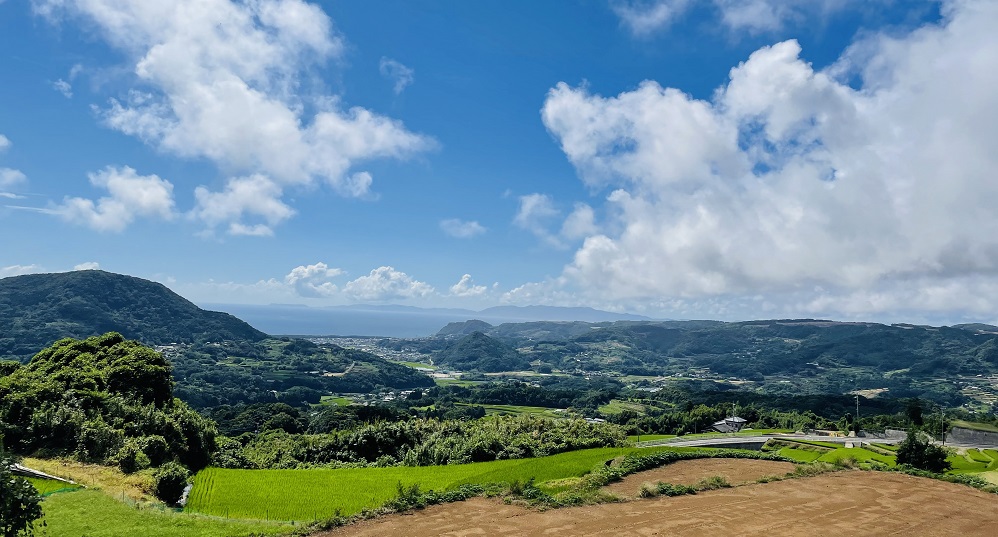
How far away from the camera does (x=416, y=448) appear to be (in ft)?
125

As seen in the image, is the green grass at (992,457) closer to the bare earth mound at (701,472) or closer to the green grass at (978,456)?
the green grass at (978,456)

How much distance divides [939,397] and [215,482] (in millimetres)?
215433

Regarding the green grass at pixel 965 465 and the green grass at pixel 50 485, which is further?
the green grass at pixel 965 465

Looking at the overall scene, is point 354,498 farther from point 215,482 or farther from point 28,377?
point 28,377

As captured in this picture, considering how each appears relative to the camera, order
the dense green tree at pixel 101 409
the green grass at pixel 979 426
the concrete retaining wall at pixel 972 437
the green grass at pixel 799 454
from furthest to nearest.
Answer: the green grass at pixel 979 426 < the concrete retaining wall at pixel 972 437 < the green grass at pixel 799 454 < the dense green tree at pixel 101 409

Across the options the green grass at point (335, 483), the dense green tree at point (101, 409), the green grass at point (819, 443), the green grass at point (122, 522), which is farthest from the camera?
the green grass at point (819, 443)

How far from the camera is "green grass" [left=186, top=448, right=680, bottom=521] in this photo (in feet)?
74.2

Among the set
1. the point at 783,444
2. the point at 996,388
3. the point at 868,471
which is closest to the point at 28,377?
the point at 868,471

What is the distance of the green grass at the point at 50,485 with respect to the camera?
20.3m

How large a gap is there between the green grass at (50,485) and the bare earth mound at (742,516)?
1079cm

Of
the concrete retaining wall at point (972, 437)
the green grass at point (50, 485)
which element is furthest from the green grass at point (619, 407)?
the green grass at point (50, 485)

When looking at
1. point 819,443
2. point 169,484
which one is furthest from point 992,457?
point 169,484

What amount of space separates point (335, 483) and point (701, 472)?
64.8ft

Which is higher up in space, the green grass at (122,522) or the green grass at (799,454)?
the green grass at (122,522)
